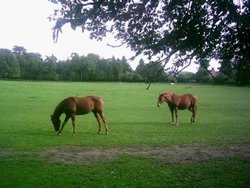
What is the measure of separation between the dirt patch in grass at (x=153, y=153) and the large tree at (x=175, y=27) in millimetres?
5515

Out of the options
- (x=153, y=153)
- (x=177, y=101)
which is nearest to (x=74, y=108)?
(x=153, y=153)

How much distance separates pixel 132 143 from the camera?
14.2m

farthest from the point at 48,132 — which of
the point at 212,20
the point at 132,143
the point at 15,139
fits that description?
the point at 212,20

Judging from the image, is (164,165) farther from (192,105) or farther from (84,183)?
(192,105)

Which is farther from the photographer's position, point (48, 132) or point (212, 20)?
point (48, 132)

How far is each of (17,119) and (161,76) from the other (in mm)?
16140

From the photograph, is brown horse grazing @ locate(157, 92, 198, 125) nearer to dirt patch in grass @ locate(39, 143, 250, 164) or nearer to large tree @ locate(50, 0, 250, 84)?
dirt patch in grass @ locate(39, 143, 250, 164)

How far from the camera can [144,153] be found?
40.9 ft

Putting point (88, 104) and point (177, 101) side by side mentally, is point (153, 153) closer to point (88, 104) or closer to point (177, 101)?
point (88, 104)

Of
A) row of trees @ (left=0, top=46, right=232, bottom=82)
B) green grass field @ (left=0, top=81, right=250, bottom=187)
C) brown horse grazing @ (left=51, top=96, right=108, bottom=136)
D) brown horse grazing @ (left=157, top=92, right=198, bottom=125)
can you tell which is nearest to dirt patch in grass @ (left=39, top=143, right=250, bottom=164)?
green grass field @ (left=0, top=81, right=250, bottom=187)

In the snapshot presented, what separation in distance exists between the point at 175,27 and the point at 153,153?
676 cm

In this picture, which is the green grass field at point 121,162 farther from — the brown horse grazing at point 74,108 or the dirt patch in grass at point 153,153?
the brown horse grazing at point 74,108

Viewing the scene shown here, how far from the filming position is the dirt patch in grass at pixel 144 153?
454 inches

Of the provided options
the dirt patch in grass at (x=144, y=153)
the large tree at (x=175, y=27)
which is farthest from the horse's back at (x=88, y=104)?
the large tree at (x=175, y=27)
